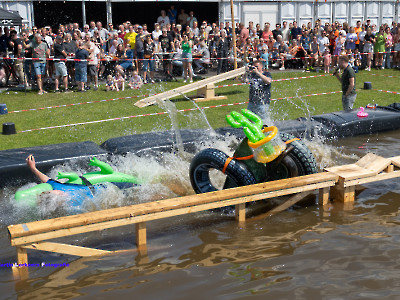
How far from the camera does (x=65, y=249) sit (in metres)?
5.39

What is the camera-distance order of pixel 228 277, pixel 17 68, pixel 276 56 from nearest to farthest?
pixel 228 277, pixel 17 68, pixel 276 56

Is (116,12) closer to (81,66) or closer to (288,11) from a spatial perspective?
(288,11)

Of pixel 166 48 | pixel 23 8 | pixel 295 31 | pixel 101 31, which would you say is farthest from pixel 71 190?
pixel 295 31

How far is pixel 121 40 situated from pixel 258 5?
20.4 feet

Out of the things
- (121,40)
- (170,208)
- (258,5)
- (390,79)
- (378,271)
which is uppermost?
(258,5)

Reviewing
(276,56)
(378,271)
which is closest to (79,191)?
(378,271)

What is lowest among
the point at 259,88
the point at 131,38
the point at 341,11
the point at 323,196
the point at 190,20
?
the point at 323,196

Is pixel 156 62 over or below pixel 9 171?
over

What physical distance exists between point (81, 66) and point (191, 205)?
10357 millimetres

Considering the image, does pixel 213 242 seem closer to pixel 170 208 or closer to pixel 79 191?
pixel 170 208

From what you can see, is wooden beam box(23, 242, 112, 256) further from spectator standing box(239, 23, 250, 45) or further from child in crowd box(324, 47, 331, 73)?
child in crowd box(324, 47, 331, 73)

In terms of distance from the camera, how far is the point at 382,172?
7.37 m

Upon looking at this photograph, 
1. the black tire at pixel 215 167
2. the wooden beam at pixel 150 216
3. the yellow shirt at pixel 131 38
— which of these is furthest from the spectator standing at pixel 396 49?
the black tire at pixel 215 167

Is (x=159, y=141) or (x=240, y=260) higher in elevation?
(x=159, y=141)
